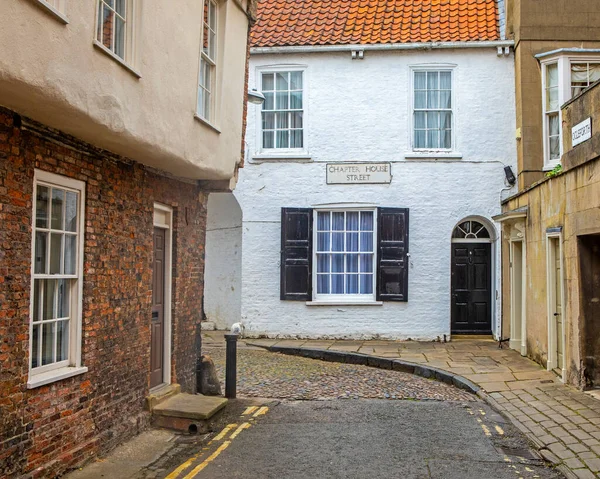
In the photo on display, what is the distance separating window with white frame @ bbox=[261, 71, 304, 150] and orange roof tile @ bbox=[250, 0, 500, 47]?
2.94ft

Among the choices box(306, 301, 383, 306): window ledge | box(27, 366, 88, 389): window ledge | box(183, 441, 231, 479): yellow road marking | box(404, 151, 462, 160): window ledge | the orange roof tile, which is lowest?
box(183, 441, 231, 479): yellow road marking

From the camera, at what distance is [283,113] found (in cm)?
1720

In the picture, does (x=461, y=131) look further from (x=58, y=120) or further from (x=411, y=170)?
(x=58, y=120)

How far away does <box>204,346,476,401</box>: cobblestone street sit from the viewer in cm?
1080

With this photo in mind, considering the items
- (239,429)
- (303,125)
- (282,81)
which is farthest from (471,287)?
(239,429)

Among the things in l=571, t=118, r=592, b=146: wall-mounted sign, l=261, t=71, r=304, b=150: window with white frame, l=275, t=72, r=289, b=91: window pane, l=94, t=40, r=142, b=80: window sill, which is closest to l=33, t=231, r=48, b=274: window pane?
l=94, t=40, r=142, b=80: window sill

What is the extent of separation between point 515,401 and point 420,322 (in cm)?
651

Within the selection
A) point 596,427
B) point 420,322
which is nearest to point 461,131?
point 420,322

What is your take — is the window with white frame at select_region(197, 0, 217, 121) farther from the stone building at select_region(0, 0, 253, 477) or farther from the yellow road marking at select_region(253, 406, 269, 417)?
the yellow road marking at select_region(253, 406, 269, 417)

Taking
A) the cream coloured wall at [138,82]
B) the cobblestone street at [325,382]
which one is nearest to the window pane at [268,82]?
the cobblestone street at [325,382]

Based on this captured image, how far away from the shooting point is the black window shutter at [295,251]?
16719 mm

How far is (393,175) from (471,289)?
10.5ft

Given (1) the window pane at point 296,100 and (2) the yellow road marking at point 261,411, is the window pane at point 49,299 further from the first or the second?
(1) the window pane at point 296,100

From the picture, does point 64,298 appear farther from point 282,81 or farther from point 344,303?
point 282,81
